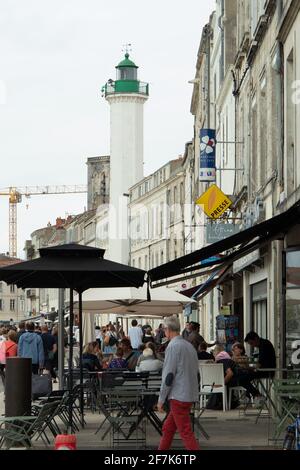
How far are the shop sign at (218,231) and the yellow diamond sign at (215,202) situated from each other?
496 mm

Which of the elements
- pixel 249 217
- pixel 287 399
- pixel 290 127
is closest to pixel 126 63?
pixel 249 217

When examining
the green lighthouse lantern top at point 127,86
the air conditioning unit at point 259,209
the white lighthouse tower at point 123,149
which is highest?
the green lighthouse lantern top at point 127,86

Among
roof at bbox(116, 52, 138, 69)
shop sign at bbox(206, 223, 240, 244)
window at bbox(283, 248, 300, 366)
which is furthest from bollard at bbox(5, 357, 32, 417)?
roof at bbox(116, 52, 138, 69)

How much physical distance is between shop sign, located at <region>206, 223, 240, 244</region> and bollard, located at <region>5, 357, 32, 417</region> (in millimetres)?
14587

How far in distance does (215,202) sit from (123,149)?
64.6 metres

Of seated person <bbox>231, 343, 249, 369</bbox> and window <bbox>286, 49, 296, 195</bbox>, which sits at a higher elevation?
window <bbox>286, 49, 296, 195</bbox>

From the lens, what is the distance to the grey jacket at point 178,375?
1442cm

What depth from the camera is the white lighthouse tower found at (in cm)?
Result: 9300

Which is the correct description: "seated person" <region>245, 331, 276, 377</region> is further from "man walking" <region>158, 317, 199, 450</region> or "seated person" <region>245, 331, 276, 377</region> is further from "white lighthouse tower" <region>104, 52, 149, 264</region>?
"white lighthouse tower" <region>104, 52, 149, 264</region>

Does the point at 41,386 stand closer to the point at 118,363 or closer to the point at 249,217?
the point at 118,363

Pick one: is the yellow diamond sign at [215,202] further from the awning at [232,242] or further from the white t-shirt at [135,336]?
the awning at [232,242]

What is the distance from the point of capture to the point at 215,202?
32.2m

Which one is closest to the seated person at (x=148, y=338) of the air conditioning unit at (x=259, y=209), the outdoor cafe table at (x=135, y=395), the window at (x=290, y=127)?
the air conditioning unit at (x=259, y=209)
